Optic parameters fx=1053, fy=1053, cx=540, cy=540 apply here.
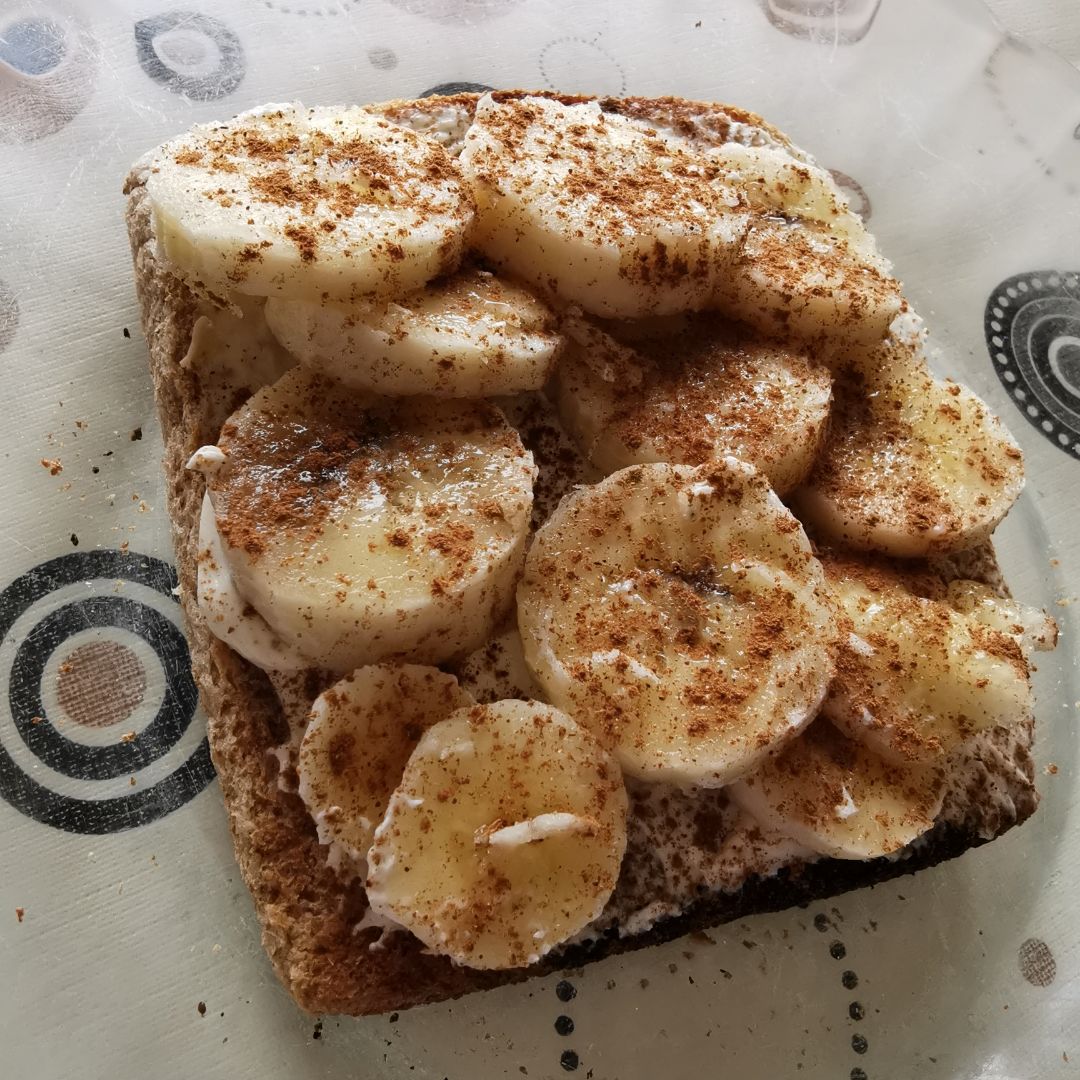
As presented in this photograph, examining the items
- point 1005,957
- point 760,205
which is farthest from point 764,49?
point 1005,957

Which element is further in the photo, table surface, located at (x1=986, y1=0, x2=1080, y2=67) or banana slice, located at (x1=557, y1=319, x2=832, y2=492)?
table surface, located at (x1=986, y1=0, x2=1080, y2=67)

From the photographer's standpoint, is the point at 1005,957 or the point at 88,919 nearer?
the point at 88,919

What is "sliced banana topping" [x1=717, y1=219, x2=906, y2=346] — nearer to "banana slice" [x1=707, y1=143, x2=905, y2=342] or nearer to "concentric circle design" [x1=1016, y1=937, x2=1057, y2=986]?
"banana slice" [x1=707, y1=143, x2=905, y2=342]

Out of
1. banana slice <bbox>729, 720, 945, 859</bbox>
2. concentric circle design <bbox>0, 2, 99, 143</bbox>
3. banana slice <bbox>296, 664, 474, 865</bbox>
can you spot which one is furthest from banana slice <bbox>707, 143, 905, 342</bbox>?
concentric circle design <bbox>0, 2, 99, 143</bbox>

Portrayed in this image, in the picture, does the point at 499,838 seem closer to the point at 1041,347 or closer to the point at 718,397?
the point at 718,397

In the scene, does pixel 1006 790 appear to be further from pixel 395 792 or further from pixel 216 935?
pixel 216 935
